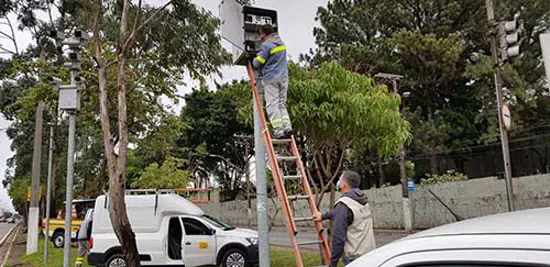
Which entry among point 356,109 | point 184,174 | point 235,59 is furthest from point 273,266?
point 184,174

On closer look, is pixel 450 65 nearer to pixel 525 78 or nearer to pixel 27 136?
pixel 525 78

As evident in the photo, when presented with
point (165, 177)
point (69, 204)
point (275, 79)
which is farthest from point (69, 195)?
point (165, 177)

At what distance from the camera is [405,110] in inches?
982

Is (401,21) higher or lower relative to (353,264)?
higher

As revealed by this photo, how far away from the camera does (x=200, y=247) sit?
1273 cm

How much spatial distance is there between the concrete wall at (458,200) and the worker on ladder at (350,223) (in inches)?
461

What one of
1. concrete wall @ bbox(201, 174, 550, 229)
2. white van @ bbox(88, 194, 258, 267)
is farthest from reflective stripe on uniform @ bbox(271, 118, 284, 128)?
concrete wall @ bbox(201, 174, 550, 229)

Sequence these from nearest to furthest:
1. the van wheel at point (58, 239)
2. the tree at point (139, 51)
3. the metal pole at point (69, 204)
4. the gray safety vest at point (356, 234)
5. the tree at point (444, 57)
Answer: the gray safety vest at point (356, 234) < the metal pole at point (69, 204) < the tree at point (139, 51) < the van wheel at point (58, 239) < the tree at point (444, 57)

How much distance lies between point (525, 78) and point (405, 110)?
6360 millimetres

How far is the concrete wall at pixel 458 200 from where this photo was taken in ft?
60.4

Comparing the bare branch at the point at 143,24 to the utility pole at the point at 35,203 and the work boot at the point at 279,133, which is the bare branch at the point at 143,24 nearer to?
the work boot at the point at 279,133

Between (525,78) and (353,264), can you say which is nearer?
(353,264)

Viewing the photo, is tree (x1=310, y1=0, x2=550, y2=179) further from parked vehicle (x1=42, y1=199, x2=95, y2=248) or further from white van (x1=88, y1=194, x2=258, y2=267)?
parked vehicle (x1=42, y1=199, x2=95, y2=248)

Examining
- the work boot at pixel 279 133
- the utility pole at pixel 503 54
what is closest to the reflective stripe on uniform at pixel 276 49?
the work boot at pixel 279 133
